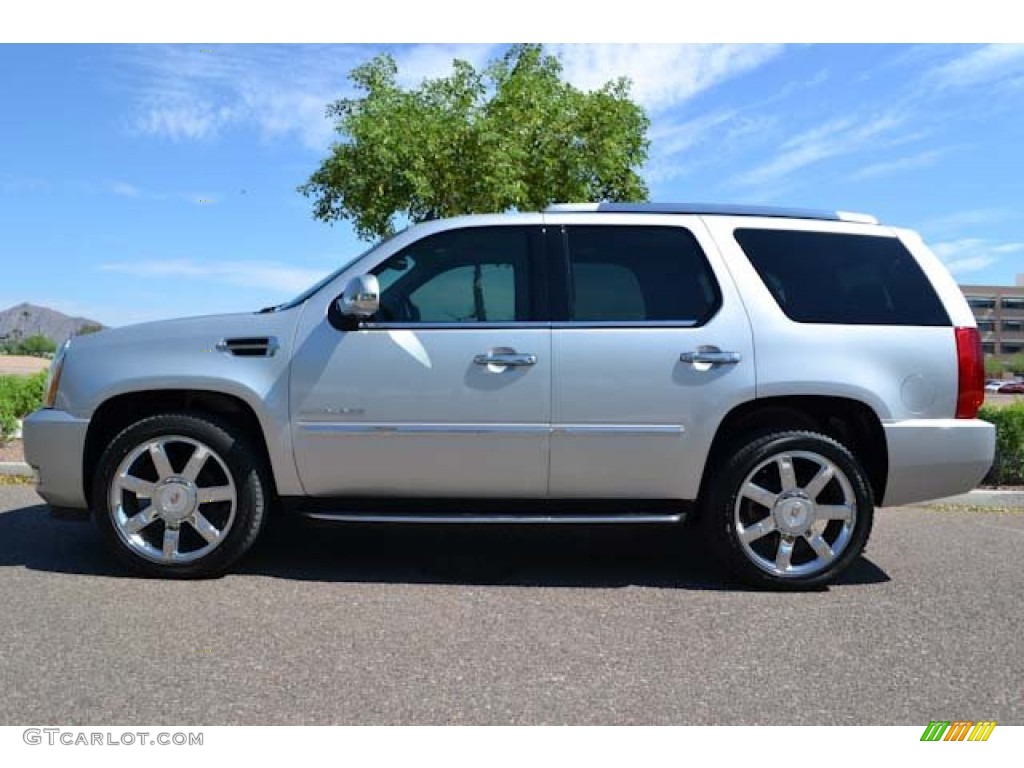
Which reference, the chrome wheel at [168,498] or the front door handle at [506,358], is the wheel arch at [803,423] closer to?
the front door handle at [506,358]

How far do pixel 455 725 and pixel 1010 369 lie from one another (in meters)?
117

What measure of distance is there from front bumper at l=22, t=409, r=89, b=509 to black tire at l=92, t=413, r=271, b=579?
0.12 metres

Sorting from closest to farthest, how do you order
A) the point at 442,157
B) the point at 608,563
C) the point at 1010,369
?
the point at 608,563 < the point at 442,157 < the point at 1010,369

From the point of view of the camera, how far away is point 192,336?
4.12 metres

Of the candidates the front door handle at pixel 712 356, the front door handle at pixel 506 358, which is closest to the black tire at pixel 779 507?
the front door handle at pixel 712 356

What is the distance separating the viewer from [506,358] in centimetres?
398

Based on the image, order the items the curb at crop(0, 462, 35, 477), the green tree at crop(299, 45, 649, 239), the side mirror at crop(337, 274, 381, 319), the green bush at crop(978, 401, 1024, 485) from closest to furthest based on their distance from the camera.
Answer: the side mirror at crop(337, 274, 381, 319) < the green bush at crop(978, 401, 1024, 485) < the curb at crop(0, 462, 35, 477) < the green tree at crop(299, 45, 649, 239)

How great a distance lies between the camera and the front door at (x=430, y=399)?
13.1 ft

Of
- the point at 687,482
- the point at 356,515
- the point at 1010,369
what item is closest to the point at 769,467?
the point at 687,482

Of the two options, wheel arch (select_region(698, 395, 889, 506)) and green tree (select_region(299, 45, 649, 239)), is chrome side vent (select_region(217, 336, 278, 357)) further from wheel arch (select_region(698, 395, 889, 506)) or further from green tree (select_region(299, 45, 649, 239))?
green tree (select_region(299, 45, 649, 239))

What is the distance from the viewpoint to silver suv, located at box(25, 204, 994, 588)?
3986mm

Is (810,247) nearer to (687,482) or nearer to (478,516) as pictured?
(687,482)
